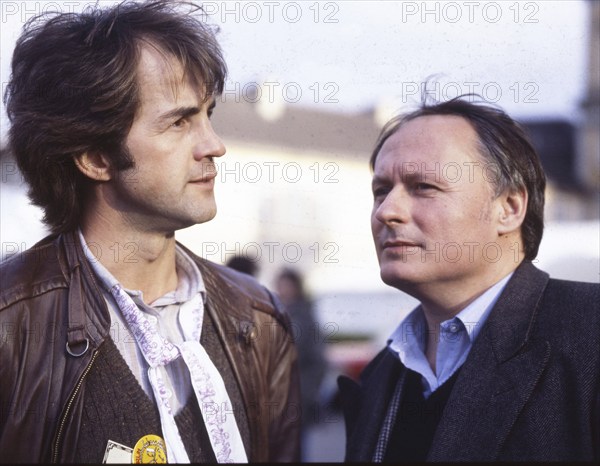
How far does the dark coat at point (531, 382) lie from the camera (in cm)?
230

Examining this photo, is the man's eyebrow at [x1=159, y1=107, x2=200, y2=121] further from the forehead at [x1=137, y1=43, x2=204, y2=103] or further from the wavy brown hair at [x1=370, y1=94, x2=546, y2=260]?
the wavy brown hair at [x1=370, y1=94, x2=546, y2=260]

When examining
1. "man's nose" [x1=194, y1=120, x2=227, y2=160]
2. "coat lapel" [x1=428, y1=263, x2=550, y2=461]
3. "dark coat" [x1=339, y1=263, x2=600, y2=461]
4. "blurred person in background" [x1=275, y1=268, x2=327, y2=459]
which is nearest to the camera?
"dark coat" [x1=339, y1=263, x2=600, y2=461]

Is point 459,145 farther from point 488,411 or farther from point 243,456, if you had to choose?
point 243,456

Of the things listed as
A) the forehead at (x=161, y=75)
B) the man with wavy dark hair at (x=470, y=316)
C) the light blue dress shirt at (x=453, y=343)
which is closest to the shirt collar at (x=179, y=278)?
the forehead at (x=161, y=75)

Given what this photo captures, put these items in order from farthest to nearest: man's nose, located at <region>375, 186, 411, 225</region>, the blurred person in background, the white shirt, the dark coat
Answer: the blurred person in background, man's nose, located at <region>375, 186, 411, 225</region>, the white shirt, the dark coat

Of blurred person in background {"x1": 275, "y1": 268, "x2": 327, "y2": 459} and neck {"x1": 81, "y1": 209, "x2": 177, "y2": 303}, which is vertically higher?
neck {"x1": 81, "y1": 209, "x2": 177, "y2": 303}

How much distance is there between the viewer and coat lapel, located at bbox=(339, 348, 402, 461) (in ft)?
9.23

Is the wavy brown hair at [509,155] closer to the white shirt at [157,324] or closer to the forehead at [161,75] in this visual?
the forehead at [161,75]

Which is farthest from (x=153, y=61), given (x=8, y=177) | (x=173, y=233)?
(x=8, y=177)

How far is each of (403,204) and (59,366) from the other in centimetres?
124

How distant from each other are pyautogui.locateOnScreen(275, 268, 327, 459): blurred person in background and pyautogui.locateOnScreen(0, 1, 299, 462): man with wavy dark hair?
3.52m

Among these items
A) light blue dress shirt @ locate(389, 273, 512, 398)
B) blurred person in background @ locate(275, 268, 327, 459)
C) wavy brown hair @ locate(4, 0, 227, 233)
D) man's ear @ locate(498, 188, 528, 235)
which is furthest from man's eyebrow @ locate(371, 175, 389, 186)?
blurred person in background @ locate(275, 268, 327, 459)

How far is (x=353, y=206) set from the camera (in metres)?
4.25

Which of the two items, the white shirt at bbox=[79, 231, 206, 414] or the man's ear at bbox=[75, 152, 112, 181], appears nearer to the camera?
→ the white shirt at bbox=[79, 231, 206, 414]
